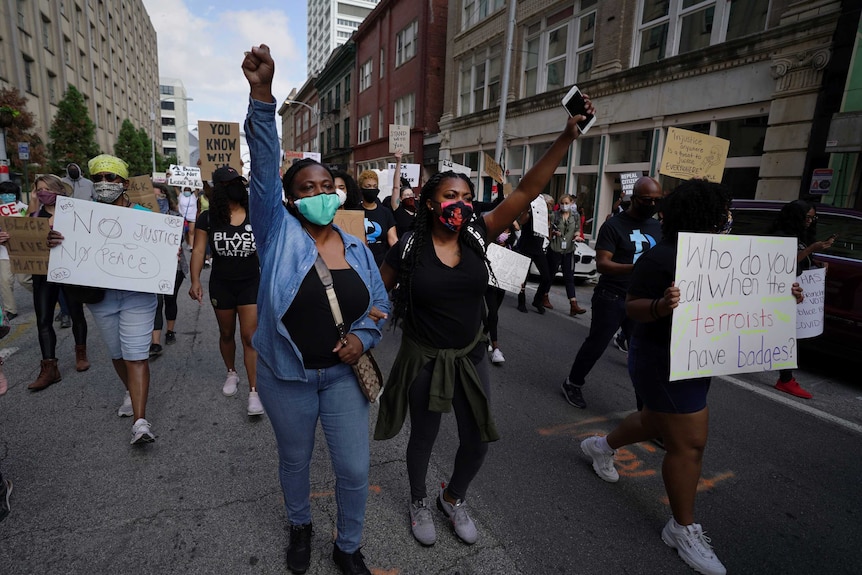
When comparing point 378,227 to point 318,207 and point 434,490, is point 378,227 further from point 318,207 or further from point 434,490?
point 318,207

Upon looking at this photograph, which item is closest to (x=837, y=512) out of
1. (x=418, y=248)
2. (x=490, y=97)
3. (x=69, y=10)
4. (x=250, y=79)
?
(x=418, y=248)

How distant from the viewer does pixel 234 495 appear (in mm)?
2783

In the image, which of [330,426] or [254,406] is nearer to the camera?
[330,426]

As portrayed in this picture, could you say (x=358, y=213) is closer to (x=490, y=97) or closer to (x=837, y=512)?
(x=837, y=512)

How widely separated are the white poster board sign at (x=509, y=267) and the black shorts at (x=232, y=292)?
207cm

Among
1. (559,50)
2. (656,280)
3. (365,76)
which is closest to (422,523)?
(656,280)

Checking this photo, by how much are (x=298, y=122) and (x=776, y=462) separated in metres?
65.4

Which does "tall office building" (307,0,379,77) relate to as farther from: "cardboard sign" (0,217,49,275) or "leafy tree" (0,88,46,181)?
"cardboard sign" (0,217,49,275)

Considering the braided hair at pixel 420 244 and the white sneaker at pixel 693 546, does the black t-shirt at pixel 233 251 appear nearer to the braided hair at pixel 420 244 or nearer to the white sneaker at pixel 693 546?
the braided hair at pixel 420 244

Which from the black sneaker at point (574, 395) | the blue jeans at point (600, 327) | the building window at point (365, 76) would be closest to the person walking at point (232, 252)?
the black sneaker at point (574, 395)

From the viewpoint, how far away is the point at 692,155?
5.79m

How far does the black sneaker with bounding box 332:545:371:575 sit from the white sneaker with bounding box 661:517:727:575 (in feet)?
5.17

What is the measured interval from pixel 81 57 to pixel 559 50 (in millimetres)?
35432

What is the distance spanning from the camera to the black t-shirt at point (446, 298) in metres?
2.27
